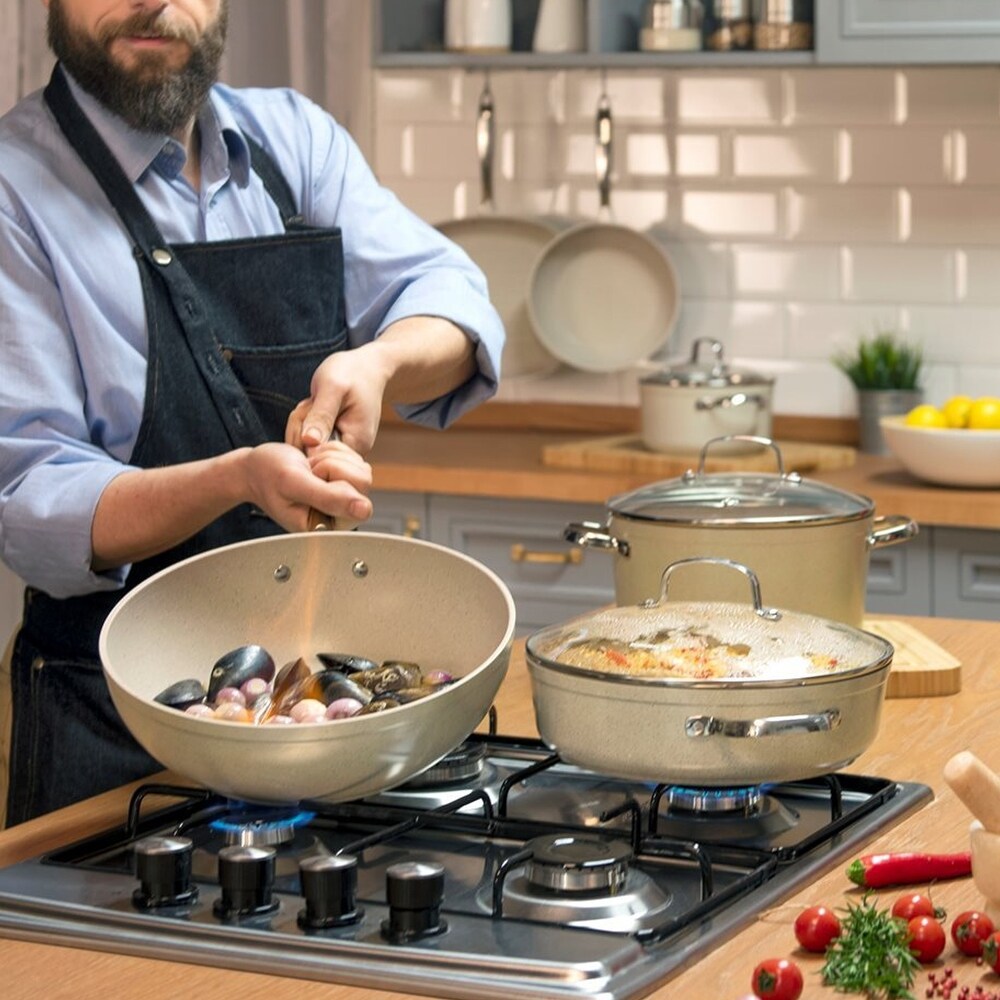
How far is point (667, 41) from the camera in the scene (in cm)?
378

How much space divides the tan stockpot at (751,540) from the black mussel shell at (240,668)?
42 centimetres

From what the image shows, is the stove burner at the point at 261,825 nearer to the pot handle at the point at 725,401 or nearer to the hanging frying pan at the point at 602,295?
the pot handle at the point at 725,401

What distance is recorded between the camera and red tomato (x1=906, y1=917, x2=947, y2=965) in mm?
1134

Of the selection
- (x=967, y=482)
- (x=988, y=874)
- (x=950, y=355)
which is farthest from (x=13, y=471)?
(x=950, y=355)

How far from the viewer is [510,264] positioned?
4184mm

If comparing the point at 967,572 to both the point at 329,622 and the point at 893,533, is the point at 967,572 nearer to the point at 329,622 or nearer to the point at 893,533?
the point at 893,533

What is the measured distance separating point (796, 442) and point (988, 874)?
2.88 metres

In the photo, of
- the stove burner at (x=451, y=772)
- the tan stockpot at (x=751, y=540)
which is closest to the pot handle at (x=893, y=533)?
the tan stockpot at (x=751, y=540)

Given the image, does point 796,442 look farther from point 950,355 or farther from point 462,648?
point 462,648

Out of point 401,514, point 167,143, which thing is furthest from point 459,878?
point 401,514

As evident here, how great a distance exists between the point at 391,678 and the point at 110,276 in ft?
2.24

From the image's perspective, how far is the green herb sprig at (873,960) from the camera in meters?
1.09

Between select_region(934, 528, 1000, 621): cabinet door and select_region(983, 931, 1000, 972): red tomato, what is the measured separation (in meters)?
2.26

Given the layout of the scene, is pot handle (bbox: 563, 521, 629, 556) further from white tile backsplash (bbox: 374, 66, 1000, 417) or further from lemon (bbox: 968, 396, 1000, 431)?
white tile backsplash (bbox: 374, 66, 1000, 417)
